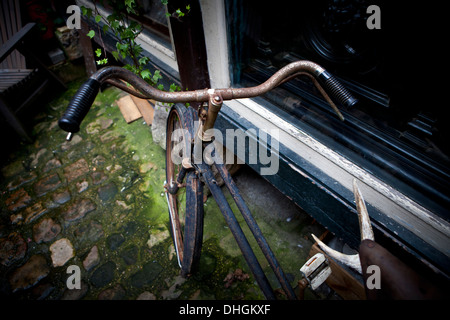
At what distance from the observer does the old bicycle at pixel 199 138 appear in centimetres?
104

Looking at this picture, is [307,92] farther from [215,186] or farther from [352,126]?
[215,186]

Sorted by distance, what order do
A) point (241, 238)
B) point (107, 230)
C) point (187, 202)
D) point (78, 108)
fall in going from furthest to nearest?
point (107, 230), point (187, 202), point (241, 238), point (78, 108)

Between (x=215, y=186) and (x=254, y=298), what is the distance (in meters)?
1.34

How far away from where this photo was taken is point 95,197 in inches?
122

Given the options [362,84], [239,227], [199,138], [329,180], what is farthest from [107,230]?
[362,84]

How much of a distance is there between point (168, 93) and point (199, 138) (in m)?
0.39

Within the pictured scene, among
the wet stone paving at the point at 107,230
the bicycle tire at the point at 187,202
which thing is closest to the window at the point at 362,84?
the bicycle tire at the point at 187,202

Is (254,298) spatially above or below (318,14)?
below

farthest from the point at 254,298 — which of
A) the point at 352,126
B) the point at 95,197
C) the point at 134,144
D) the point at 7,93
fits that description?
the point at 7,93

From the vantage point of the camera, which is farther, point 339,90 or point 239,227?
point 239,227

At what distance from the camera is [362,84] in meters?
1.70

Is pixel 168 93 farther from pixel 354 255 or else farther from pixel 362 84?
pixel 362 84

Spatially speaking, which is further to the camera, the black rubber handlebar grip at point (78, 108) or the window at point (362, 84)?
the window at point (362, 84)

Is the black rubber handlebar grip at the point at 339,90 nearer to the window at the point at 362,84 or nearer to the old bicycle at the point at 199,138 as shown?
the old bicycle at the point at 199,138
